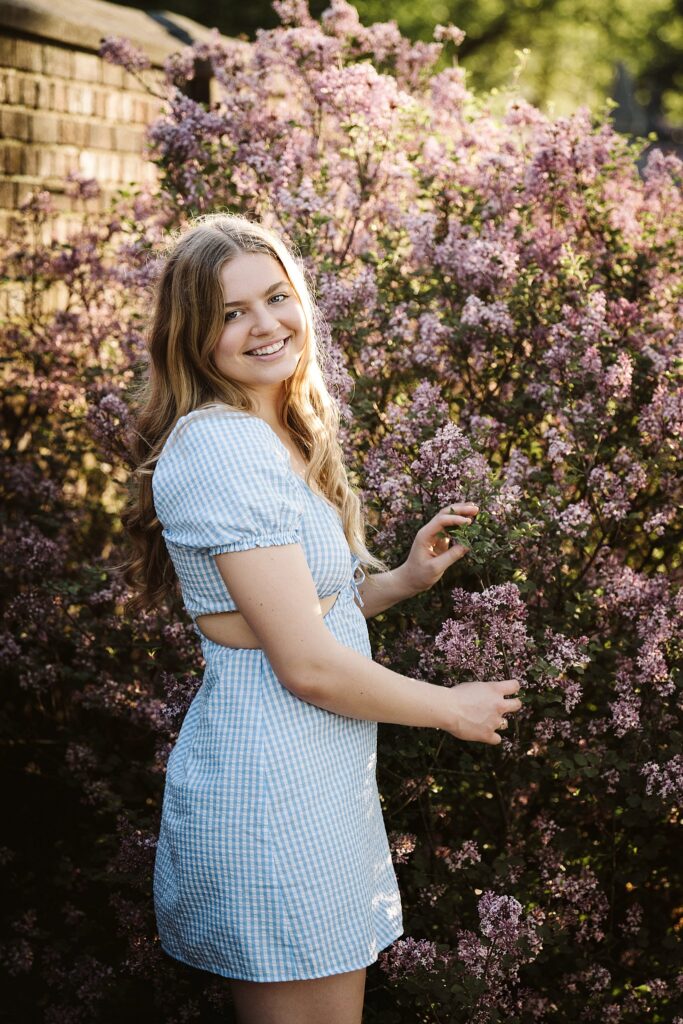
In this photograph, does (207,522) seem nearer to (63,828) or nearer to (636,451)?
(636,451)

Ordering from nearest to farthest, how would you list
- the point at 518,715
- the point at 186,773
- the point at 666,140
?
the point at 186,773
the point at 518,715
the point at 666,140

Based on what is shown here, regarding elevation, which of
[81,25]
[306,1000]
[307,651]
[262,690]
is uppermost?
[81,25]

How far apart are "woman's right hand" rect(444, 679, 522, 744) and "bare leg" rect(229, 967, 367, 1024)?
50 centimetres

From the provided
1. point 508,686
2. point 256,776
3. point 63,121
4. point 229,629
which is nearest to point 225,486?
point 229,629

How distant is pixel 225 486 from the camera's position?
5.98ft

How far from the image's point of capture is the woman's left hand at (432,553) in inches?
88.9

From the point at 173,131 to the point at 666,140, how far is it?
117 ft

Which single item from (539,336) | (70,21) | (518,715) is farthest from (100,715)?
(70,21)

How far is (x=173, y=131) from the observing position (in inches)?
144

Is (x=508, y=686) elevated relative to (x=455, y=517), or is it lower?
lower

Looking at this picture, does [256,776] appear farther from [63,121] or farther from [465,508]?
[63,121]

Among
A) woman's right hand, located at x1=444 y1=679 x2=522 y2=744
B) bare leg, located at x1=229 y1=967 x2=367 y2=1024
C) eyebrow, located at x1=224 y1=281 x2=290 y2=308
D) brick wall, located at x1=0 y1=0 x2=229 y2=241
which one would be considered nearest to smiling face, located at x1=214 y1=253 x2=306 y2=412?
eyebrow, located at x1=224 y1=281 x2=290 y2=308

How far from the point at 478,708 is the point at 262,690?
0.40m

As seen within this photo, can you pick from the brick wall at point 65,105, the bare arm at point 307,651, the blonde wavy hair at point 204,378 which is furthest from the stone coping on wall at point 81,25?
the bare arm at point 307,651
